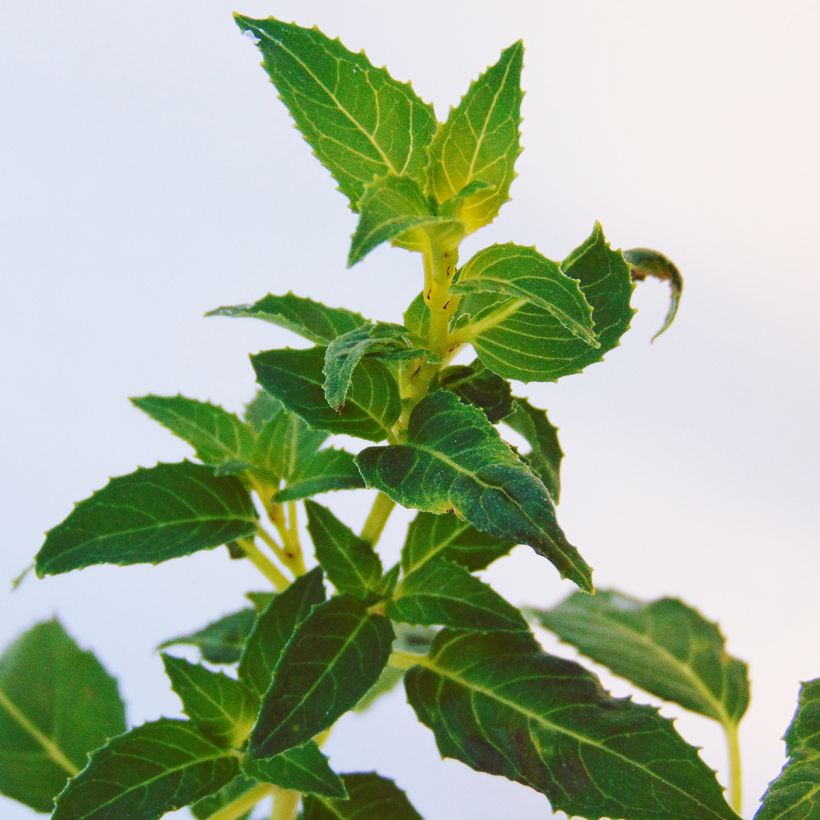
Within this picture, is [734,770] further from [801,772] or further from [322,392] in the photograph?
[322,392]

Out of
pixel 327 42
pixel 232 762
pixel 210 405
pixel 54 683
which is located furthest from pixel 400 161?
pixel 54 683

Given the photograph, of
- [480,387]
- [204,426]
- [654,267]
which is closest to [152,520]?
[204,426]

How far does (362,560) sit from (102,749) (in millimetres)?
155

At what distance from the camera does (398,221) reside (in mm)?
431

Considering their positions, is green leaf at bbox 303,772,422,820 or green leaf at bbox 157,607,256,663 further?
green leaf at bbox 157,607,256,663

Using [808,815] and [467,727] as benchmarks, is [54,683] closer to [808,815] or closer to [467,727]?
[467,727]

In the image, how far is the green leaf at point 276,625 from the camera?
1.79 ft

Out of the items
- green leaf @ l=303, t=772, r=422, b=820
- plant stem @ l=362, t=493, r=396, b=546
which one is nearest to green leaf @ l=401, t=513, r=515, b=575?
plant stem @ l=362, t=493, r=396, b=546

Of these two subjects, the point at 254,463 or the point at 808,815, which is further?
the point at 254,463

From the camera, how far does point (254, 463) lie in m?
0.60

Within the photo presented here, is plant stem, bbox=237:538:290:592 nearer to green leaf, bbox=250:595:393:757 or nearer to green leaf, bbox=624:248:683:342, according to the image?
green leaf, bbox=250:595:393:757

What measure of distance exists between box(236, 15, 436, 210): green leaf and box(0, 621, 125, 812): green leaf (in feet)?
1.30

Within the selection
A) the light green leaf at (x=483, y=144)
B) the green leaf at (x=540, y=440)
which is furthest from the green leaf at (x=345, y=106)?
the green leaf at (x=540, y=440)

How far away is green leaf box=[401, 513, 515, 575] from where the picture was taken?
1.88 ft
